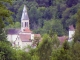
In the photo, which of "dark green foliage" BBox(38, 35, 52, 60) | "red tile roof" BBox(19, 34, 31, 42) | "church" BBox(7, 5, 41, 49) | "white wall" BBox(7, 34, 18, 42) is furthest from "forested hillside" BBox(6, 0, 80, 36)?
"dark green foliage" BBox(38, 35, 52, 60)

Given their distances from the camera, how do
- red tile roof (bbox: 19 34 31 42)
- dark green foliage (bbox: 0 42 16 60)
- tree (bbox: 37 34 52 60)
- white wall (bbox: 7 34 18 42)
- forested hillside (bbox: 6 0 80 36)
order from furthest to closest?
forested hillside (bbox: 6 0 80 36) < white wall (bbox: 7 34 18 42) < red tile roof (bbox: 19 34 31 42) < tree (bbox: 37 34 52 60) < dark green foliage (bbox: 0 42 16 60)

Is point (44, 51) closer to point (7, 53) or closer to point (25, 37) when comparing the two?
point (7, 53)

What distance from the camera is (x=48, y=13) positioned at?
277ft

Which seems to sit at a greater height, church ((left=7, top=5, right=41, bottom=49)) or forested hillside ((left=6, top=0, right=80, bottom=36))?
forested hillside ((left=6, top=0, right=80, bottom=36))

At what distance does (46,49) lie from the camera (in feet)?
78.8

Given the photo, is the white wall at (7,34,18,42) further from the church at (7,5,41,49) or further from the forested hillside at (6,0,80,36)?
the forested hillside at (6,0,80,36)

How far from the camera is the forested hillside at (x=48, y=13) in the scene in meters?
78.2

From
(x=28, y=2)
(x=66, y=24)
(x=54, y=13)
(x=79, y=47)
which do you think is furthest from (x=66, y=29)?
(x=79, y=47)

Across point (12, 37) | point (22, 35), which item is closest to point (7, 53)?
point (22, 35)

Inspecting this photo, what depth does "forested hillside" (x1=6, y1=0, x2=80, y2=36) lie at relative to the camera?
257 ft

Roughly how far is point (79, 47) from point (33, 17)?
2605 inches

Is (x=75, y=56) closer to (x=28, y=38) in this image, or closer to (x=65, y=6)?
(x=28, y=38)

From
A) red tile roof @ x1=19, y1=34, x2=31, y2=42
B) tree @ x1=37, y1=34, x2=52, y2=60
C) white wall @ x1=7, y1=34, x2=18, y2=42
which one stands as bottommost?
white wall @ x1=7, y1=34, x2=18, y2=42

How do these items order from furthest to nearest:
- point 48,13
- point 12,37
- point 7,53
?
point 48,13 < point 12,37 < point 7,53
